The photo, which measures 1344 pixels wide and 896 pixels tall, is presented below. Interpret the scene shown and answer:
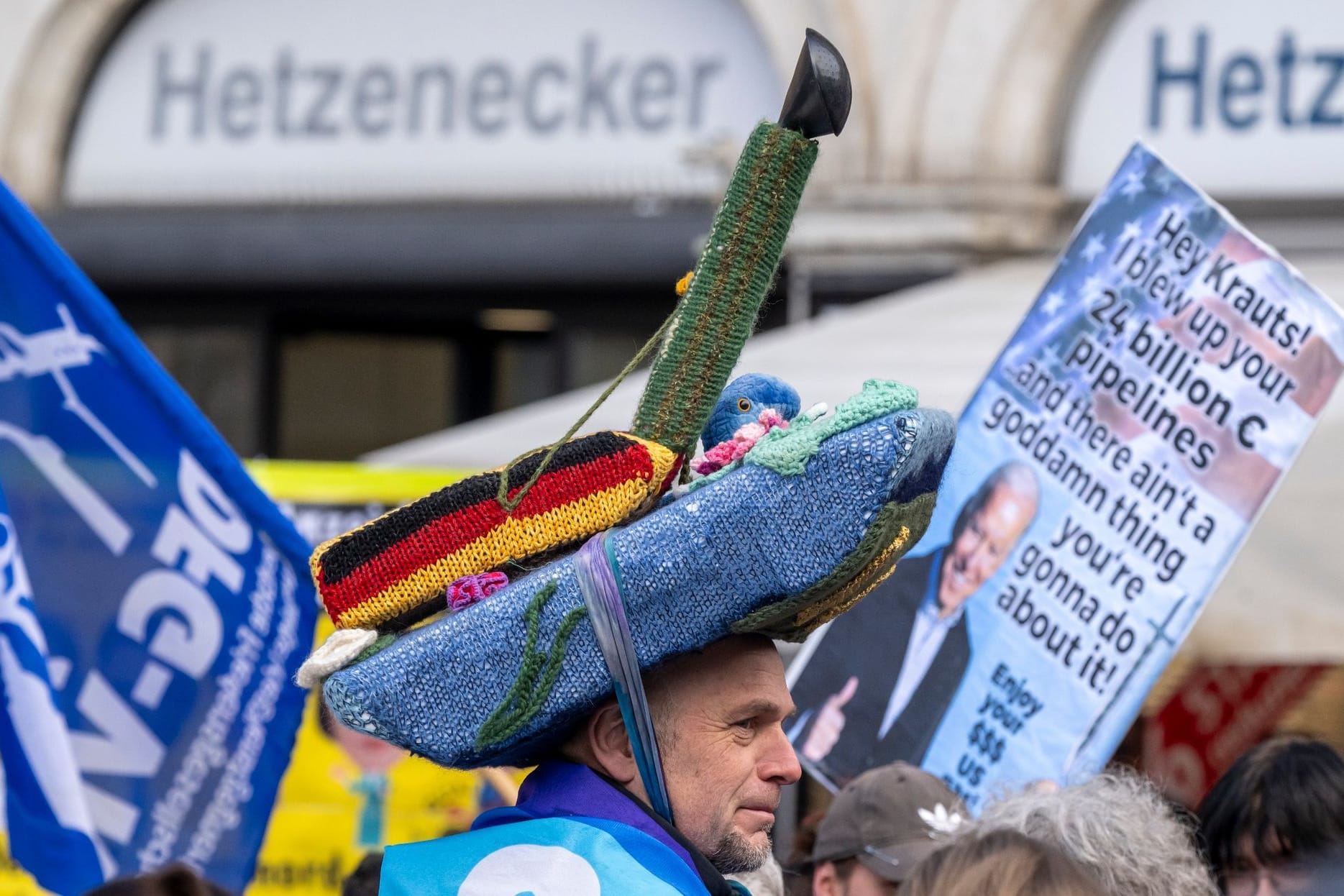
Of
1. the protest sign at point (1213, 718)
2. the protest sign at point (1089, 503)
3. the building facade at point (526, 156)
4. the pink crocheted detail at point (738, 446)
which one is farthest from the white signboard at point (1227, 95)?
the pink crocheted detail at point (738, 446)

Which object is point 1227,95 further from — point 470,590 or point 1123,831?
point 470,590

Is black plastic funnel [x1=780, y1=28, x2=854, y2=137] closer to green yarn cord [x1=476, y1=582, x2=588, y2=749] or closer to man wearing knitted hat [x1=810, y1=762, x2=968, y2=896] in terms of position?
green yarn cord [x1=476, y1=582, x2=588, y2=749]

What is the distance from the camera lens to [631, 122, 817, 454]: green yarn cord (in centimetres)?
184

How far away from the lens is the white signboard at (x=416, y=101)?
8117 millimetres

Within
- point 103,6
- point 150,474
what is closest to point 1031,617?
point 150,474

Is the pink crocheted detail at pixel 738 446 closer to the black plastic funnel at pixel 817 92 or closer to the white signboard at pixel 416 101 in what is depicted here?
the black plastic funnel at pixel 817 92

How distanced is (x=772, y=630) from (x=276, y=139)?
23.4 ft

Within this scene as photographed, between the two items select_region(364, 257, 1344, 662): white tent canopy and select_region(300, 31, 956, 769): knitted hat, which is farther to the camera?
select_region(364, 257, 1344, 662): white tent canopy

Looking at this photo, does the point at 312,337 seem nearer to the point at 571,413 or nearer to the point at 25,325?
the point at 571,413

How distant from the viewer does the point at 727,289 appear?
187cm

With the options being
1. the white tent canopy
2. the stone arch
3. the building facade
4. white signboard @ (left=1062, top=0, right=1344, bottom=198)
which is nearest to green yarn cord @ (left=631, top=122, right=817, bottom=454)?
the white tent canopy

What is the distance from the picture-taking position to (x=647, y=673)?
1863 millimetres

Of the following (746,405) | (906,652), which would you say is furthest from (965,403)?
(746,405)

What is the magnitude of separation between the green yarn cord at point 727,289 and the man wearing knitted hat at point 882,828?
4.44 feet
